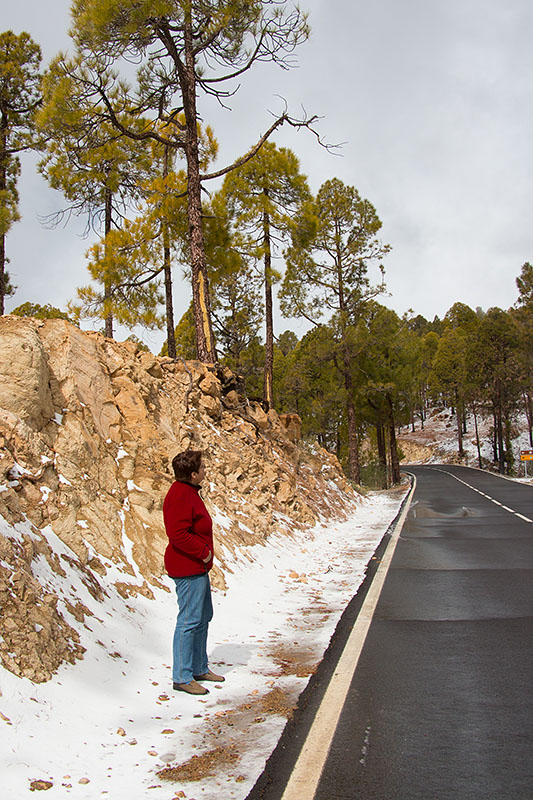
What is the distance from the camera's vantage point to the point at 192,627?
4.74 metres

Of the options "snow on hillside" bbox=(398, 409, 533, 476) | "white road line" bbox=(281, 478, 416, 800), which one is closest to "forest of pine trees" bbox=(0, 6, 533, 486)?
"white road line" bbox=(281, 478, 416, 800)

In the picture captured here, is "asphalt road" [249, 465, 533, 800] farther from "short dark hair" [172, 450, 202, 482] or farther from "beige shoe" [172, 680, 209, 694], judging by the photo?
"short dark hair" [172, 450, 202, 482]

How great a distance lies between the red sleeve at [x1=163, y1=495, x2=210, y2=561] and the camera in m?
4.77

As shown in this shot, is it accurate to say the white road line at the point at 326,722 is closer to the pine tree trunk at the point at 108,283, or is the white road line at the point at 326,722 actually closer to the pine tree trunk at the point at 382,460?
the pine tree trunk at the point at 108,283

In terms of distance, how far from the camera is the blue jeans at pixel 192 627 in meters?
4.66

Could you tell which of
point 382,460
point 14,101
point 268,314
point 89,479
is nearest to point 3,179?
point 14,101

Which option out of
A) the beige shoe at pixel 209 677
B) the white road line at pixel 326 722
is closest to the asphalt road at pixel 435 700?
the white road line at pixel 326 722

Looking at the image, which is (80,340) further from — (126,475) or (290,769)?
(290,769)

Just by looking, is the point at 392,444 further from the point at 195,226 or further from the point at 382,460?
the point at 195,226

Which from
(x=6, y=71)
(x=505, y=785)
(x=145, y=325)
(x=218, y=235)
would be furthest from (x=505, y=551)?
(x=6, y=71)

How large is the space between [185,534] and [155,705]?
3.79ft

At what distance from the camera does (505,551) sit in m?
11.0

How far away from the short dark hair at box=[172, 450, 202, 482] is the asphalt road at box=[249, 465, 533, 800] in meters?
1.77

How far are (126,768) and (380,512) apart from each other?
58.8 feet
